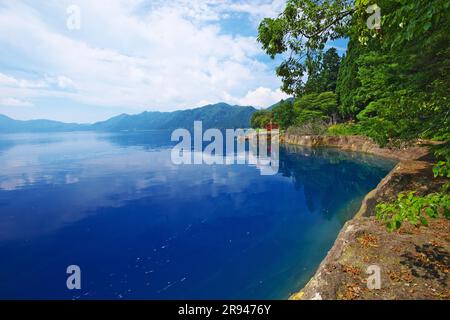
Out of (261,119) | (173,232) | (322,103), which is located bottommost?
(173,232)

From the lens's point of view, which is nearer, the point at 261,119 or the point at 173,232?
the point at 173,232

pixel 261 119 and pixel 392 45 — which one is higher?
pixel 261 119

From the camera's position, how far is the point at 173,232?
41.7 ft

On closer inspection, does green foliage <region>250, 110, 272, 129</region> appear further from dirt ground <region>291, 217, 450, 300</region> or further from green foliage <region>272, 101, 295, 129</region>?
dirt ground <region>291, 217, 450, 300</region>

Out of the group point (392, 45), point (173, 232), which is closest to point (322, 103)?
point (173, 232)

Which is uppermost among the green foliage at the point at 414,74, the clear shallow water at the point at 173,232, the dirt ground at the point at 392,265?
the green foliage at the point at 414,74

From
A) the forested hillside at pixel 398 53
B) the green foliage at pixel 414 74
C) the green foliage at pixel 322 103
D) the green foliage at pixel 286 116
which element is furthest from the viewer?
the green foliage at pixel 286 116

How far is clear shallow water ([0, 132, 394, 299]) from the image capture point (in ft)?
27.8

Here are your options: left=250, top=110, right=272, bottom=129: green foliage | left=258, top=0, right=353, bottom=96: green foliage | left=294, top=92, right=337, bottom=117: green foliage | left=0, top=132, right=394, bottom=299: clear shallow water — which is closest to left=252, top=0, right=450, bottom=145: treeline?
left=258, top=0, right=353, bottom=96: green foliage

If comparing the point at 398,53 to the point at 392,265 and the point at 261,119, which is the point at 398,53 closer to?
the point at 392,265

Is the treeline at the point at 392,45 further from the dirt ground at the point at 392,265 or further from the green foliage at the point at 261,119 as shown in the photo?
the green foliage at the point at 261,119

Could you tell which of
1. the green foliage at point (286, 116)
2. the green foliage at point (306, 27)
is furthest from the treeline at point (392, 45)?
the green foliage at point (286, 116)

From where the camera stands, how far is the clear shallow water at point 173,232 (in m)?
8.48

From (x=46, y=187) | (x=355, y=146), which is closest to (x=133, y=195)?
(x=46, y=187)
